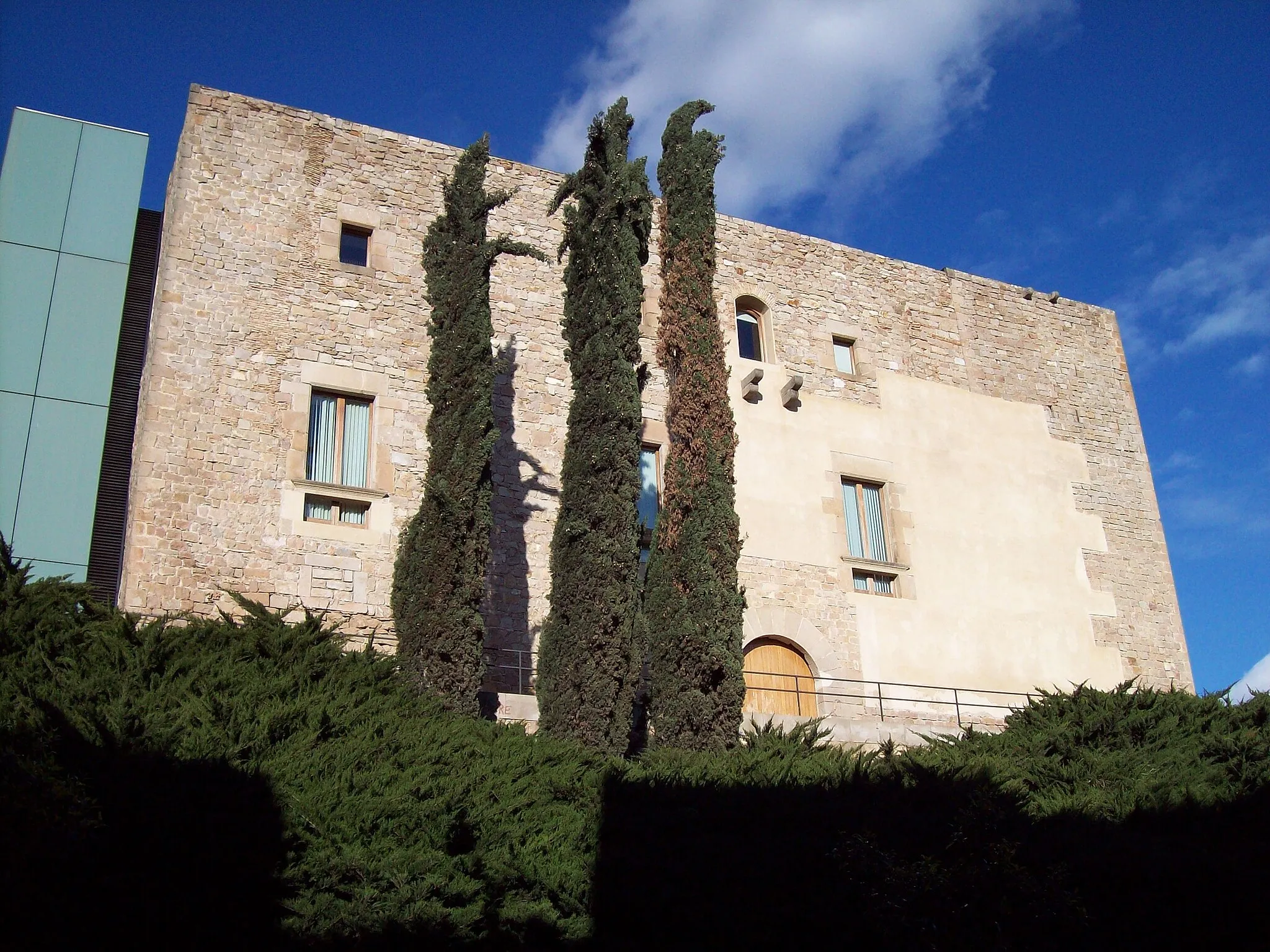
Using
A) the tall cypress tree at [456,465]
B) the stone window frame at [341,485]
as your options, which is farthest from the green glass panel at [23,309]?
the tall cypress tree at [456,465]

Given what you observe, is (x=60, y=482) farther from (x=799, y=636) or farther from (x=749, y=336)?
(x=749, y=336)

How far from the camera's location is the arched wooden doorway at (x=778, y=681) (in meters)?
14.2

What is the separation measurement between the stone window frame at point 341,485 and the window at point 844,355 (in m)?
6.37

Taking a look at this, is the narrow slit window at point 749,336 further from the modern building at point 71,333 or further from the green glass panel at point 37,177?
the green glass panel at point 37,177

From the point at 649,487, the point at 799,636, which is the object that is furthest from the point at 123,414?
the point at 799,636

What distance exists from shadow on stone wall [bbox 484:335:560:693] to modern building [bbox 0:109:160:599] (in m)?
4.07

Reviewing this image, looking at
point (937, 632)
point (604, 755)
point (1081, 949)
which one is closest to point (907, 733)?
point (937, 632)

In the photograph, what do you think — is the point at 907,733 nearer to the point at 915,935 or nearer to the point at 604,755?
the point at 604,755

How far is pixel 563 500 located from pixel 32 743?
238 inches

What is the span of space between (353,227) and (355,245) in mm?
201

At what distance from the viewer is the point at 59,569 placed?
13.0 m

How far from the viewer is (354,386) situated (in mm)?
13547

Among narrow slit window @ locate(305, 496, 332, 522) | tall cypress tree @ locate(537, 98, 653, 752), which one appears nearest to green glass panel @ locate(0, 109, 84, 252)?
narrow slit window @ locate(305, 496, 332, 522)

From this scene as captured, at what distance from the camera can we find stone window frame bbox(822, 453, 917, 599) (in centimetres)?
1551
